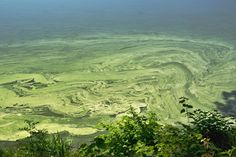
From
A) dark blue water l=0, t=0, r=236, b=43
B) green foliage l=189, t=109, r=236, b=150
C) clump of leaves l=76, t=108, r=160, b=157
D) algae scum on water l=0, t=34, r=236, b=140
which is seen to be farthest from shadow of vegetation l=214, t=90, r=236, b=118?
dark blue water l=0, t=0, r=236, b=43

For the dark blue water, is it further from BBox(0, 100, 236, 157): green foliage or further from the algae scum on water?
BBox(0, 100, 236, 157): green foliage

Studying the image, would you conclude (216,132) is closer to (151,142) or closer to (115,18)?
(151,142)

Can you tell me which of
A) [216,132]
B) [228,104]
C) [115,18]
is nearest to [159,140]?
[216,132]

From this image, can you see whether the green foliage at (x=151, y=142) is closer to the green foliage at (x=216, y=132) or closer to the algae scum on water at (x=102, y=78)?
the green foliage at (x=216, y=132)

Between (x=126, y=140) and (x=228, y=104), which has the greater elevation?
(x=126, y=140)

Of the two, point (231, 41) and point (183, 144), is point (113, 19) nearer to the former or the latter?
point (231, 41)

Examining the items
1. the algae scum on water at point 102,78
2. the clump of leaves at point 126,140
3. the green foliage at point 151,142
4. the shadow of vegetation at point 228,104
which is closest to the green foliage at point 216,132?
the green foliage at point 151,142
